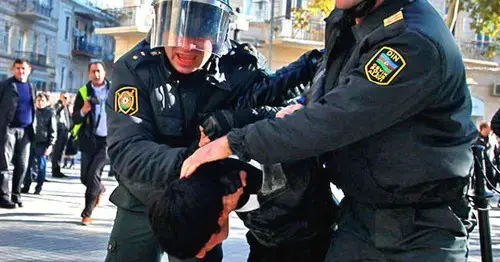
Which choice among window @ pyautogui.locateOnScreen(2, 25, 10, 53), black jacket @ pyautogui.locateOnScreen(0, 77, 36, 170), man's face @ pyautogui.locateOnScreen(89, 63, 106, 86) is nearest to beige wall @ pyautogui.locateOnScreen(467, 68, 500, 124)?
black jacket @ pyautogui.locateOnScreen(0, 77, 36, 170)

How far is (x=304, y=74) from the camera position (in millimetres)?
2982

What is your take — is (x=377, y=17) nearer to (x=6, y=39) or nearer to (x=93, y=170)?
(x=93, y=170)

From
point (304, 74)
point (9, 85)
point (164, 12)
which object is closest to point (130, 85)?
point (164, 12)

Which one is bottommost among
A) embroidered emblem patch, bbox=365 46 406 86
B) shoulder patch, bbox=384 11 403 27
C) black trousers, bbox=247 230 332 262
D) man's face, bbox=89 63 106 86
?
black trousers, bbox=247 230 332 262

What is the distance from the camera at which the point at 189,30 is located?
Answer: 2.88 m

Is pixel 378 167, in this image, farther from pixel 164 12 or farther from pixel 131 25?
pixel 131 25

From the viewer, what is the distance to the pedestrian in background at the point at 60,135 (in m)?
13.3

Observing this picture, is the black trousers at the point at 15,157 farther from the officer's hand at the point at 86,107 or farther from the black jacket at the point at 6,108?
the officer's hand at the point at 86,107

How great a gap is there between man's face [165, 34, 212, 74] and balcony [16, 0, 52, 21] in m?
45.5

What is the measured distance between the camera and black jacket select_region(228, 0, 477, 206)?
2082mm

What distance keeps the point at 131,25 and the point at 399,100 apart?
708 inches

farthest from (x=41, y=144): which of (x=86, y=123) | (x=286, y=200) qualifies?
(x=286, y=200)

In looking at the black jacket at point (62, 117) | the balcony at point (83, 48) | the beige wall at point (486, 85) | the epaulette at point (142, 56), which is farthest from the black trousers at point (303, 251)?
the balcony at point (83, 48)

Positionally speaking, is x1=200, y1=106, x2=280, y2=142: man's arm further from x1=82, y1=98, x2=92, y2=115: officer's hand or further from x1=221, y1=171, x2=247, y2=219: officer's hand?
x1=82, y1=98, x2=92, y2=115: officer's hand
